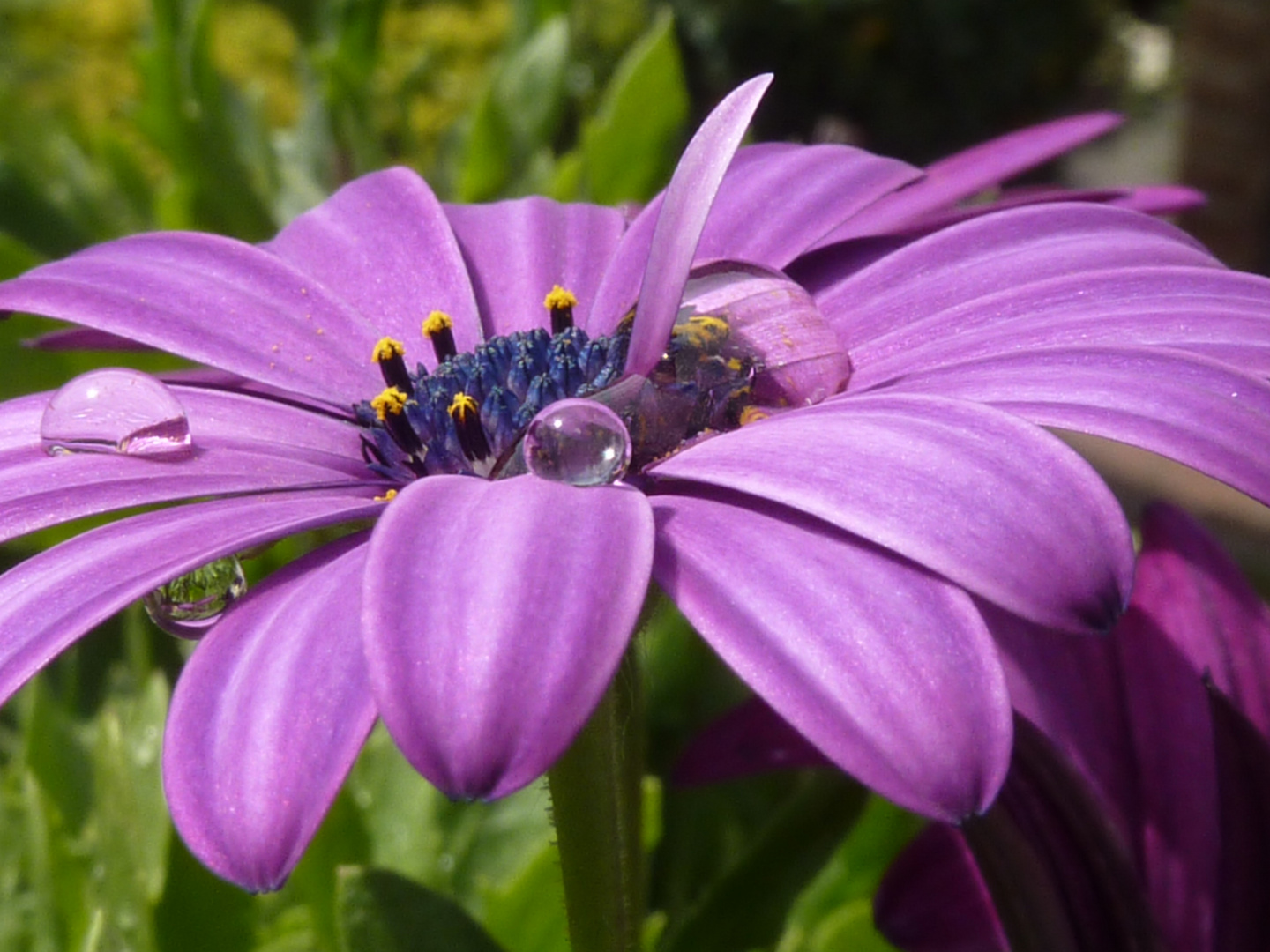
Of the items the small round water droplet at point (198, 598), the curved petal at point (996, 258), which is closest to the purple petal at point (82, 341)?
the small round water droplet at point (198, 598)

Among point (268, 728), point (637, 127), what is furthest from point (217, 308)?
point (637, 127)

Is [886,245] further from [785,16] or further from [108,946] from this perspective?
[785,16]

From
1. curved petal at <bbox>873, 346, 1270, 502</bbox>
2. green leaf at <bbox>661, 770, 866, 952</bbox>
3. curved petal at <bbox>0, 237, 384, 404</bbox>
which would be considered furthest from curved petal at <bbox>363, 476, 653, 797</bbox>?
green leaf at <bbox>661, 770, 866, 952</bbox>

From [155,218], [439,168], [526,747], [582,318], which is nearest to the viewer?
[526,747]

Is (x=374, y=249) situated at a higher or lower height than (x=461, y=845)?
higher

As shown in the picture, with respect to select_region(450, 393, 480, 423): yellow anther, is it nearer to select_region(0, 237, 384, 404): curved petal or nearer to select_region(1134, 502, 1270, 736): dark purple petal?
select_region(0, 237, 384, 404): curved petal

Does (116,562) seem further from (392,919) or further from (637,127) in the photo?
(637,127)

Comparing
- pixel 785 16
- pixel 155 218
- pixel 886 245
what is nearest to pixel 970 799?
pixel 886 245
